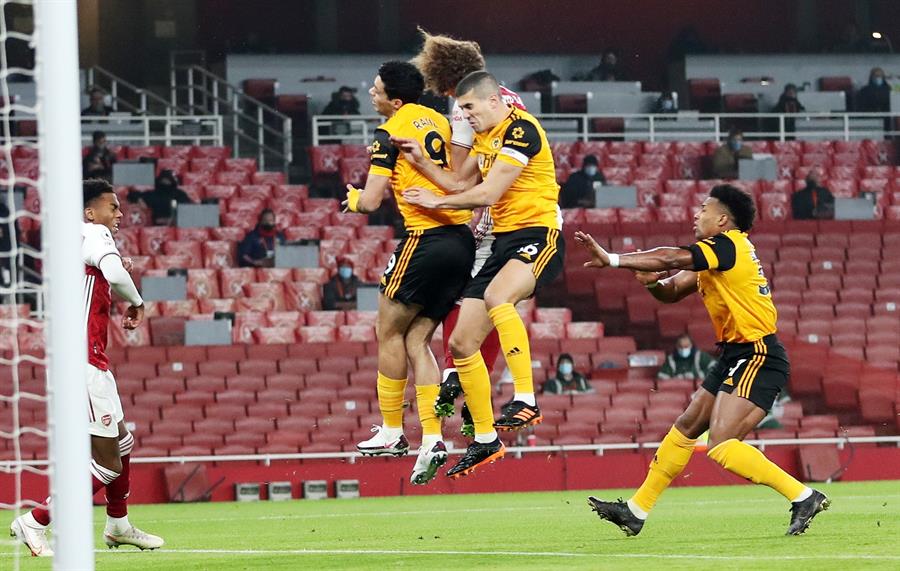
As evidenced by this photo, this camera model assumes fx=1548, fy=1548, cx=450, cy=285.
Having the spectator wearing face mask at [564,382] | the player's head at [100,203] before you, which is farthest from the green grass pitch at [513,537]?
the spectator wearing face mask at [564,382]

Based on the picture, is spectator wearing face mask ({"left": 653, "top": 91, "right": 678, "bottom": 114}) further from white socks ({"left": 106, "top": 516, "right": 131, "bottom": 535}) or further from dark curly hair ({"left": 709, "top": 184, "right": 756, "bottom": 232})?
white socks ({"left": 106, "top": 516, "right": 131, "bottom": 535})

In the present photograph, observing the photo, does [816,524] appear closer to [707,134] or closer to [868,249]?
[868,249]

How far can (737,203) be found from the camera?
8828 mm

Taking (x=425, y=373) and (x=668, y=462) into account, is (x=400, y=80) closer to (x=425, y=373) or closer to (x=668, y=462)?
(x=425, y=373)

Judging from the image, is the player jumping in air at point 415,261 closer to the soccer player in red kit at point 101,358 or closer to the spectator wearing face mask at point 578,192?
the soccer player in red kit at point 101,358

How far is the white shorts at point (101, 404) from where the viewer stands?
8.41 metres

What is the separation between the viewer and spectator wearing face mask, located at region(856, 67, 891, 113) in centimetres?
2848

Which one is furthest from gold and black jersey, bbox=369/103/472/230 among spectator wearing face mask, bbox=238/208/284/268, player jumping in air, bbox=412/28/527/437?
spectator wearing face mask, bbox=238/208/284/268

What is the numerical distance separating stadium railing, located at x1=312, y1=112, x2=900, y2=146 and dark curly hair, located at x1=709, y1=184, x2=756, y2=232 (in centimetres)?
1712

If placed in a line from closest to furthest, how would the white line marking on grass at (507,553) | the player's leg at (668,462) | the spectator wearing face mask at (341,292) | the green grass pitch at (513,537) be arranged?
the white line marking on grass at (507,553)
the green grass pitch at (513,537)
the player's leg at (668,462)
the spectator wearing face mask at (341,292)

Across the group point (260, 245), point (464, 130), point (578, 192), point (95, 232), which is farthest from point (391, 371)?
point (578, 192)

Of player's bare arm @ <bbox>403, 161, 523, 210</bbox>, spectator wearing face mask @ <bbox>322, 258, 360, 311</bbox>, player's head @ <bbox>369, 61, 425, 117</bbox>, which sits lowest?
spectator wearing face mask @ <bbox>322, 258, 360, 311</bbox>

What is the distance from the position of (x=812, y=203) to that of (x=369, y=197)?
1729 centimetres

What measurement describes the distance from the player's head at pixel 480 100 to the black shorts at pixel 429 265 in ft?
2.17
